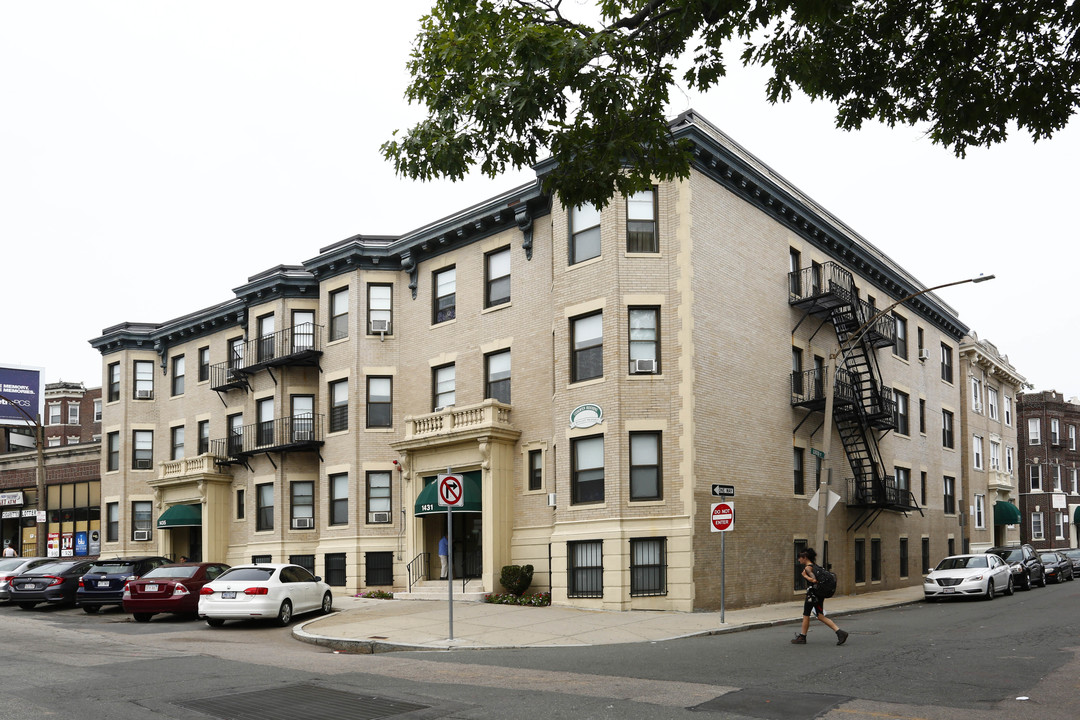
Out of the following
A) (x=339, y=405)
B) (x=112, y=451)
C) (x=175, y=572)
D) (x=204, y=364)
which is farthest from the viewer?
(x=112, y=451)

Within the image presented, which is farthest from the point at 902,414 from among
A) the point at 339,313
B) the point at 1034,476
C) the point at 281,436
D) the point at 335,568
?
the point at 1034,476

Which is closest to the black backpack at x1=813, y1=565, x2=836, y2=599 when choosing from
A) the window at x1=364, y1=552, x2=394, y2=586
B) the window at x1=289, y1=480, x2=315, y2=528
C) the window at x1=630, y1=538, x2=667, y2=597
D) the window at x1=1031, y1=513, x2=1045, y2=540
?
the window at x1=630, y1=538, x2=667, y2=597

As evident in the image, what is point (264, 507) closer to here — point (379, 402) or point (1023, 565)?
point (379, 402)

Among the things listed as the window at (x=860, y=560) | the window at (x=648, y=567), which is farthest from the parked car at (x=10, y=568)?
the window at (x=860, y=560)

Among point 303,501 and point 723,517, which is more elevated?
point 723,517

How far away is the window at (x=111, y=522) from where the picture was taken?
136 feet

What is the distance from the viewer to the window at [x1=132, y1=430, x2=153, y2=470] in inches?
1623

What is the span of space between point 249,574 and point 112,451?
24606 mm

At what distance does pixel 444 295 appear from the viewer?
99.7 feet

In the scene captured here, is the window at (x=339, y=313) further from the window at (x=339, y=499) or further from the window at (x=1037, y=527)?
the window at (x=1037, y=527)

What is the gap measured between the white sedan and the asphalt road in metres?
1.45

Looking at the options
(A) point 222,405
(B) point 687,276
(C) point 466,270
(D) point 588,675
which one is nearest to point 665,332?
(B) point 687,276

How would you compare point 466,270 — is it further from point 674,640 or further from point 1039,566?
point 1039,566

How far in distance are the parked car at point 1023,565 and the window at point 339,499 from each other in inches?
829
